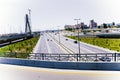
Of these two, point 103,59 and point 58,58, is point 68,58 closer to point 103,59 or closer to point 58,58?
point 58,58

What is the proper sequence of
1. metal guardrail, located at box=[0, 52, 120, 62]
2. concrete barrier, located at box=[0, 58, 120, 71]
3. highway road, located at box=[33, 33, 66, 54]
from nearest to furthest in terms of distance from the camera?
concrete barrier, located at box=[0, 58, 120, 71]
metal guardrail, located at box=[0, 52, 120, 62]
highway road, located at box=[33, 33, 66, 54]

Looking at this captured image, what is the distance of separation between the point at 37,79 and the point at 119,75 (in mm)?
5128

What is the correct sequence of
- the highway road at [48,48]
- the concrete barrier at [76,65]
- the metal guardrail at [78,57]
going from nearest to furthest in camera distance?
the concrete barrier at [76,65] < the metal guardrail at [78,57] < the highway road at [48,48]

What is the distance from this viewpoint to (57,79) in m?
14.2

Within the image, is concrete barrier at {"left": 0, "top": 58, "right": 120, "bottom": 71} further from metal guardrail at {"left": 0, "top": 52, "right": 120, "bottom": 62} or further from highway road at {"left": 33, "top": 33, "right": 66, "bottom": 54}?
highway road at {"left": 33, "top": 33, "right": 66, "bottom": 54}

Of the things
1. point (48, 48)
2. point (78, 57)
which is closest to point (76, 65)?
A: point (78, 57)

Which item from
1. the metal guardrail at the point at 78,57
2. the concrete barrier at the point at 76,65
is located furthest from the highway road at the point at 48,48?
the concrete barrier at the point at 76,65

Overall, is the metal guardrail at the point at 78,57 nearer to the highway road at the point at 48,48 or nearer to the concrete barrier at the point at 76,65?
the concrete barrier at the point at 76,65

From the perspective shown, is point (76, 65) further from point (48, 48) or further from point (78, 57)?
point (48, 48)

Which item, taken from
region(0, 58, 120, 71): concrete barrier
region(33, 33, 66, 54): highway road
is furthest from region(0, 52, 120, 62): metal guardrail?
region(33, 33, 66, 54): highway road

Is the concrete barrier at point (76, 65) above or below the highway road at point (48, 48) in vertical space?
above

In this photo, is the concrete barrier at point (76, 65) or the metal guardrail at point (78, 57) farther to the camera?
the metal guardrail at point (78, 57)

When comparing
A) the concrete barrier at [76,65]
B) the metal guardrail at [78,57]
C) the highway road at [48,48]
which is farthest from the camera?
the highway road at [48,48]

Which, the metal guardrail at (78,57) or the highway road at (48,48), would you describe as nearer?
the metal guardrail at (78,57)
